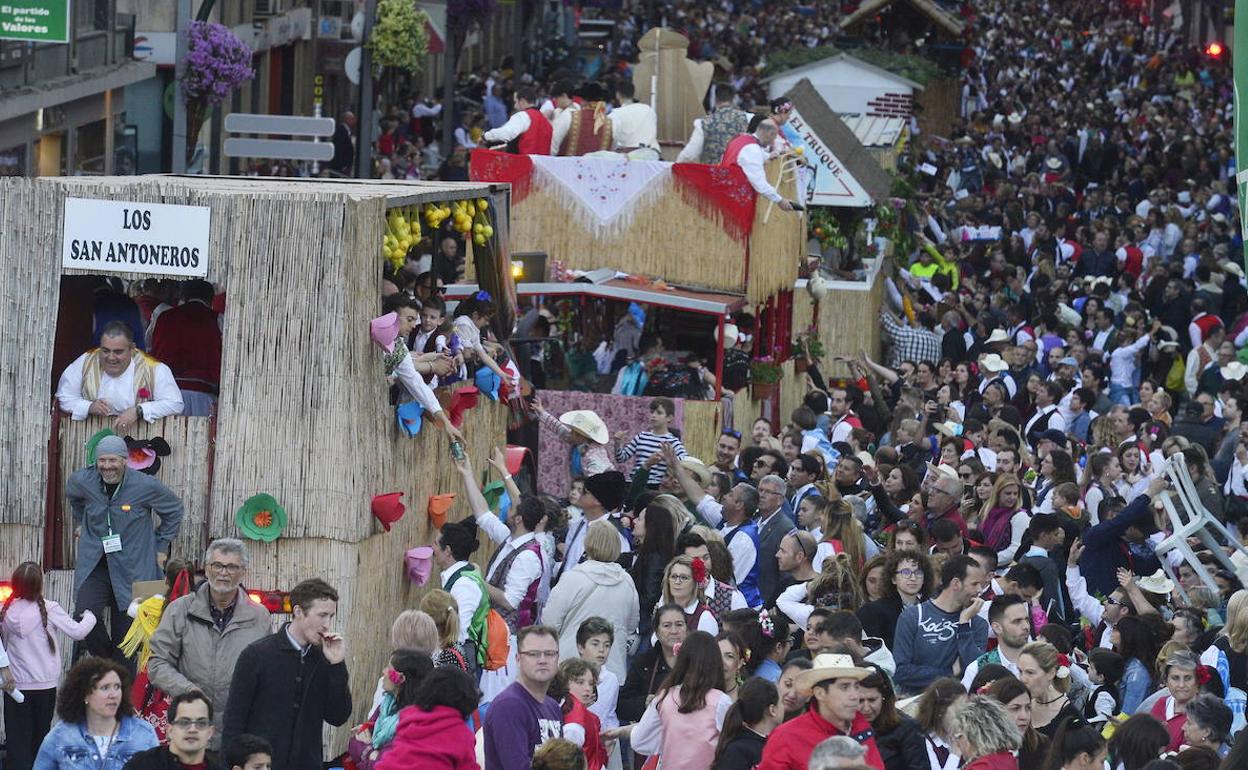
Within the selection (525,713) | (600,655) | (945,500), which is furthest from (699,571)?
(945,500)

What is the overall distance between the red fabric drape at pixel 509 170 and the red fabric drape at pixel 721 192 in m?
1.23

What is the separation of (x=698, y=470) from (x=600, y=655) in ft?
16.1

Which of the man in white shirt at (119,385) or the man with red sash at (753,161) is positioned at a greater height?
the man with red sash at (753,161)

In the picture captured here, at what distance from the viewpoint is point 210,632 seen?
10.7m

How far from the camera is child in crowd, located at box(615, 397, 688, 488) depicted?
627 inches

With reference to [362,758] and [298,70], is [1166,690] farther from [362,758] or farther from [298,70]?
[298,70]

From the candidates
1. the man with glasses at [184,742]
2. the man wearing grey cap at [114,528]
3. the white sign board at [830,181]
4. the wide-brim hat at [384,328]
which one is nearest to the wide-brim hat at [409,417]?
the wide-brim hat at [384,328]

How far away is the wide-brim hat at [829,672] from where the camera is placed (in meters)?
8.78

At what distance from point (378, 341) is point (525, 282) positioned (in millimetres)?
6907

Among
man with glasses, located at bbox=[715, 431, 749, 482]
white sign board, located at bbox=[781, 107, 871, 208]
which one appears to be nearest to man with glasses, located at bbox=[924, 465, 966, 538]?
man with glasses, located at bbox=[715, 431, 749, 482]

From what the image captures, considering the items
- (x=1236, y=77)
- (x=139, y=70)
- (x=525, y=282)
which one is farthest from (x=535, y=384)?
(x=139, y=70)

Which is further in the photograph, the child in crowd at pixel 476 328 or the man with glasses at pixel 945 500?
the child in crowd at pixel 476 328

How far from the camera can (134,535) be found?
11797mm

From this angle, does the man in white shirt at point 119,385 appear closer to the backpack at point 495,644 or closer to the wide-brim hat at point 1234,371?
the backpack at point 495,644
